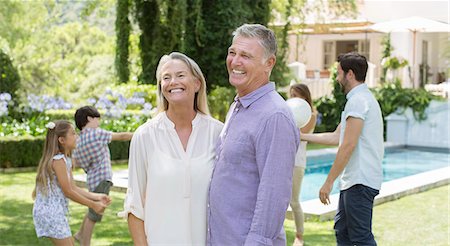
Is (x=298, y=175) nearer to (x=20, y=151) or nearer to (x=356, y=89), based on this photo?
(x=356, y=89)

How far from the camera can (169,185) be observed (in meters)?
3.06

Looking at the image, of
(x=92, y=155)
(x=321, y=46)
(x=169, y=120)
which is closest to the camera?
(x=169, y=120)

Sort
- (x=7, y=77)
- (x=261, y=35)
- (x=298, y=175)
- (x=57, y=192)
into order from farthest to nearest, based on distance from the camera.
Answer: (x=7, y=77)
(x=298, y=175)
(x=57, y=192)
(x=261, y=35)

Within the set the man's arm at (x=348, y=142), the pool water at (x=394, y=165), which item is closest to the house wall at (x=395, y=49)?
the pool water at (x=394, y=165)

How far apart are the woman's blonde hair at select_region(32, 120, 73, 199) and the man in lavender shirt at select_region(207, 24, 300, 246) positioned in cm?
230

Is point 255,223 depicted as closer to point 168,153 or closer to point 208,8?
point 168,153

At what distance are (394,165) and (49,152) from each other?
459 inches

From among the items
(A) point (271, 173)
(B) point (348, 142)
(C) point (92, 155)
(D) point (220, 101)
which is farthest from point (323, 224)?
(D) point (220, 101)

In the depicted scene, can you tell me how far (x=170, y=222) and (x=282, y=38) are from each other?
10.1m

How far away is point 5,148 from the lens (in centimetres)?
1156

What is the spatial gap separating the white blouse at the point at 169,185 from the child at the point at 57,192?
1957 mm

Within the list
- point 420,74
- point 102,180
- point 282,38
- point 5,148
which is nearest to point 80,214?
point 102,180

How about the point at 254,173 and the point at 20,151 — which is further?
the point at 20,151

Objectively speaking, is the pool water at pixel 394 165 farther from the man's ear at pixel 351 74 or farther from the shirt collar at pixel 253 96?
the shirt collar at pixel 253 96
